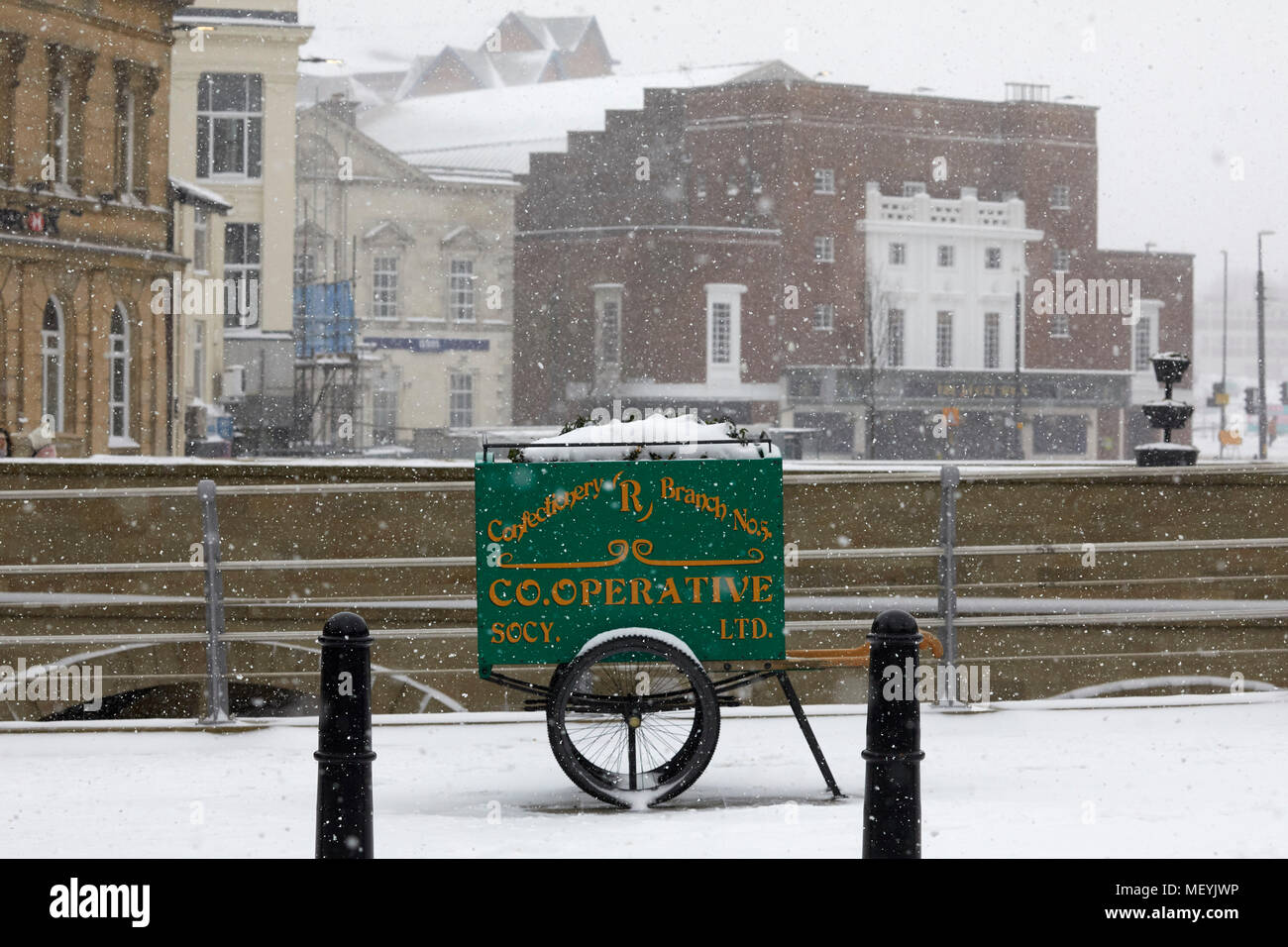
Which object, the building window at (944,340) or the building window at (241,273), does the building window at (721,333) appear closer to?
the building window at (944,340)

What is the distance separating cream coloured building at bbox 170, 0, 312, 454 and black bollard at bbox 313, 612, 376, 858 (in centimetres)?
4915

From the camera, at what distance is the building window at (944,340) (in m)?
70.2

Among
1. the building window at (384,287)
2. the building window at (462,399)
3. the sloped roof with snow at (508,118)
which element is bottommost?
the building window at (462,399)

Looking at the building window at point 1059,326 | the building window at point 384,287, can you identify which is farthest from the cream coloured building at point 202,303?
the building window at point 1059,326

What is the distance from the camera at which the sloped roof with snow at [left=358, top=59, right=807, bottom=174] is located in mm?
73500

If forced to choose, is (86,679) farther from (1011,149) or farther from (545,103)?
(545,103)

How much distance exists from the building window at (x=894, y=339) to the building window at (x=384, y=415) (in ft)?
58.6

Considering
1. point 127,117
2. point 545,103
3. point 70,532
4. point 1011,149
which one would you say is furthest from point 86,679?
point 545,103

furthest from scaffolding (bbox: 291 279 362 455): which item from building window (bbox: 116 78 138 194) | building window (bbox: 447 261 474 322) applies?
building window (bbox: 116 78 138 194)

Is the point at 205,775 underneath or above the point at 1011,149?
underneath

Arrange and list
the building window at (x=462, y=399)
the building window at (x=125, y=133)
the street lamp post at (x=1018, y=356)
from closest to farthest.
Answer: the building window at (x=125, y=133) < the building window at (x=462, y=399) < the street lamp post at (x=1018, y=356)

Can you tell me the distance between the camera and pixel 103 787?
8109 mm

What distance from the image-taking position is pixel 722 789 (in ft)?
26.6
